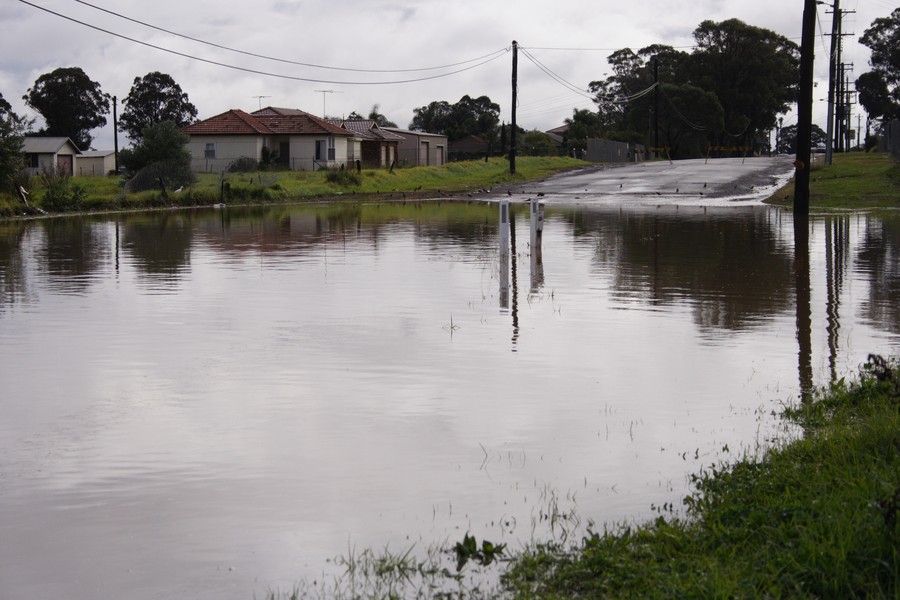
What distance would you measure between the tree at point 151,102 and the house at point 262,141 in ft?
108

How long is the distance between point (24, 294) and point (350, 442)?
406 inches

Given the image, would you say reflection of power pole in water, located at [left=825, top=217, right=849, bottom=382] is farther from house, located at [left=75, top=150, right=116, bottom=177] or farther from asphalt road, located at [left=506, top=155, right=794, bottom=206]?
house, located at [left=75, top=150, right=116, bottom=177]

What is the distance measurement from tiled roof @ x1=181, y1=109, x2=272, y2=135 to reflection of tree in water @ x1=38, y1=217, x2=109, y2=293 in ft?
139

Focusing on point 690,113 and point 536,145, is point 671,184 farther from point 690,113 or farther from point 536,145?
point 536,145

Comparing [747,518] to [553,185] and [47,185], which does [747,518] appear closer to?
[47,185]

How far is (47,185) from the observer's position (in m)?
42.9

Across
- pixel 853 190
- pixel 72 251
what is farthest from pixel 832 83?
pixel 72 251

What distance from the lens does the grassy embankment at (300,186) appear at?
1707 inches

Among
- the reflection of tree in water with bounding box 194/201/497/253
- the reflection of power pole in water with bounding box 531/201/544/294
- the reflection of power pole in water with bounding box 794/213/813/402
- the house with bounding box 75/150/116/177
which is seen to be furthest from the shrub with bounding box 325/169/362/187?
the house with bounding box 75/150/116/177

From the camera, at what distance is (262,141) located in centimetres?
7850

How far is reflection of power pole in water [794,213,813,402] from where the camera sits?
10414 mm

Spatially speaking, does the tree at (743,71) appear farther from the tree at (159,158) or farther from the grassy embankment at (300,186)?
the tree at (159,158)

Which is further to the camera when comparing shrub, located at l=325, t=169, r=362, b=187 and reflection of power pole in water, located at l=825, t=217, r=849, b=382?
shrub, located at l=325, t=169, r=362, b=187

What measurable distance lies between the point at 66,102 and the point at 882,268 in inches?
3991
